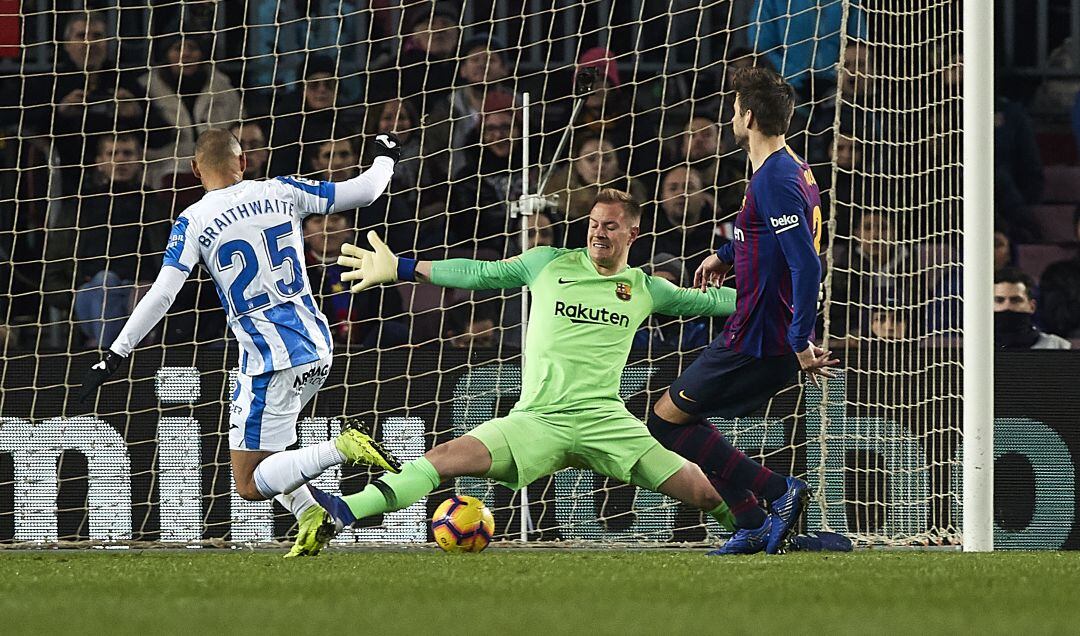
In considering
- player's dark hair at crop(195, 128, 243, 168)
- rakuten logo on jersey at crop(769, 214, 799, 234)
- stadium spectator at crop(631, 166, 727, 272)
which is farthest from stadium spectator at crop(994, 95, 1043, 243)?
player's dark hair at crop(195, 128, 243, 168)

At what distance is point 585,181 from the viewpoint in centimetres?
862

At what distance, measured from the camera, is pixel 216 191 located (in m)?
6.18

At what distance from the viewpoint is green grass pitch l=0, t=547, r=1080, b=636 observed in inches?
130

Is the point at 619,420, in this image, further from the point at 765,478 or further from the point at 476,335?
the point at 476,335

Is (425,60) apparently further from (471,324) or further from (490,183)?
(471,324)

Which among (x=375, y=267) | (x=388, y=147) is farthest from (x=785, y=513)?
(x=388, y=147)

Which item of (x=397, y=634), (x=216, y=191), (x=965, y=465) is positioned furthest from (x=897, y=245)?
(x=397, y=634)

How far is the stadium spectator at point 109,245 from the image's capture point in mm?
8078

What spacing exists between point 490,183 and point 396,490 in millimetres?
3438

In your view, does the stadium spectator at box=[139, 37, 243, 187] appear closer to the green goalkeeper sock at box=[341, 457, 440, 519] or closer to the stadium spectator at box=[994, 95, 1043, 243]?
the green goalkeeper sock at box=[341, 457, 440, 519]

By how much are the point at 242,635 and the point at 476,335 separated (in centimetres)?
475

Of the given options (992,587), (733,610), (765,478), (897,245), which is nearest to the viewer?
(733,610)

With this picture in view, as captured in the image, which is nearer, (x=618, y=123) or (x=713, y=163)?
(x=713, y=163)

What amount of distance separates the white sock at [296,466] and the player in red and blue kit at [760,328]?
3.95 feet
